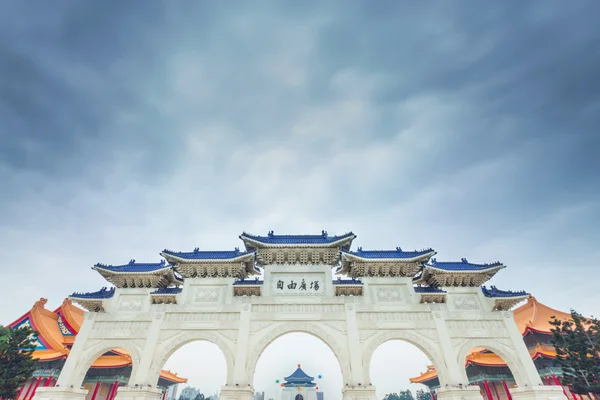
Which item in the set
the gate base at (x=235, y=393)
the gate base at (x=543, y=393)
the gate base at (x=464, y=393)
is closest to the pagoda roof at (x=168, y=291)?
the gate base at (x=235, y=393)

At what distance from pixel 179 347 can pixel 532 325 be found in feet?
67.5

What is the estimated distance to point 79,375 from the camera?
46.0 feet

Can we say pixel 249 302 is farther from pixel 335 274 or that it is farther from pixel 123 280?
pixel 123 280

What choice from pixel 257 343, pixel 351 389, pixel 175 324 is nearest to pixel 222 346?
pixel 257 343

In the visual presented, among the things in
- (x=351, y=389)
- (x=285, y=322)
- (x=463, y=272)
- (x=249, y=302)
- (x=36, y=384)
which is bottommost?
(x=351, y=389)

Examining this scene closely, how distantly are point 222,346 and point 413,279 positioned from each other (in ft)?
34.8

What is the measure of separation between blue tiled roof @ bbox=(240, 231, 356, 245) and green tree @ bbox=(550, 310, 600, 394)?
11505 millimetres

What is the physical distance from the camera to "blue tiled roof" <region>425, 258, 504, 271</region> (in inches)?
616

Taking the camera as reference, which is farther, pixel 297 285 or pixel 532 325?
pixel 532 325

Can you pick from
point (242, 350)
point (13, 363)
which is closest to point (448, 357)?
point (242, 350)

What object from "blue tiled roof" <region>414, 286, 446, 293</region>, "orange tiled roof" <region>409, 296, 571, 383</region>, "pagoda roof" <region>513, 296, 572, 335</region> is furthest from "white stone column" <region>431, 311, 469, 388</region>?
"pagoda roof" <region>513, 296, 572, 335</region>

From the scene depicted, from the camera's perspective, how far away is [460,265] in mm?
16266

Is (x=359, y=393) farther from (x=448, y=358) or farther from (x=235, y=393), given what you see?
(x=235, y=393)

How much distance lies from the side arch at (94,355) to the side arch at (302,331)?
17.9 feet
